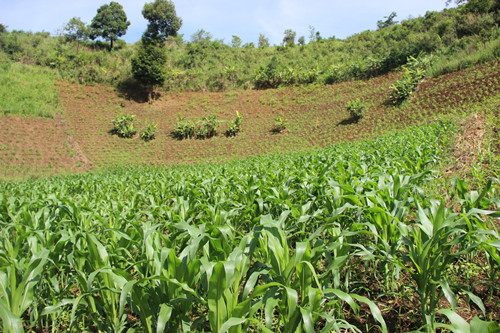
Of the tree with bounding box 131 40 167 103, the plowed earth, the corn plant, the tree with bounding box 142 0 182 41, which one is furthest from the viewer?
the tree with bounding box 142 0 182 41

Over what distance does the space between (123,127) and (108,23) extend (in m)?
33.6

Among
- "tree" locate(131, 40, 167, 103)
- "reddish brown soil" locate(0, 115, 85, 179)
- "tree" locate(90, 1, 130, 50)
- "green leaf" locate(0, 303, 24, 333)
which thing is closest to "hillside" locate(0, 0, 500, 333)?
"green leaf" locate(0, 303, 24, 333)

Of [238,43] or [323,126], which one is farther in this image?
[238,43]

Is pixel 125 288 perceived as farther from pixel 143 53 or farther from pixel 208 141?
pixel 143 53

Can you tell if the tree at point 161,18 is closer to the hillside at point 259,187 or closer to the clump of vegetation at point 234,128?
the hillside at point 259,187

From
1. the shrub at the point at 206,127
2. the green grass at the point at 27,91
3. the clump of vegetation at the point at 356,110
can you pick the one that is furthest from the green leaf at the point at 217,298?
the green grass at the point at 27,91

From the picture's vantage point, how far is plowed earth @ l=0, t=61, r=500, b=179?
15.4 metres

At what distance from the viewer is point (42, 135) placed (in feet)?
59.5

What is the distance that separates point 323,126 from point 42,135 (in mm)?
20407

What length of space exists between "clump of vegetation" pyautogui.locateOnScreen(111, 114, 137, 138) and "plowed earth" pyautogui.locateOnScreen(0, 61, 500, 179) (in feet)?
1.85

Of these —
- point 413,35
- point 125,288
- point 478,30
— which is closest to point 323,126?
point 478,30

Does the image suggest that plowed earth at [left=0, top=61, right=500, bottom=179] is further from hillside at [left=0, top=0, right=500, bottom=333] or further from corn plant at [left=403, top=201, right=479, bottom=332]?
corn plant at [left=403, top=201, right=479, bottom=332]

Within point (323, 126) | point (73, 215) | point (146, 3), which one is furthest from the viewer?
point (146, 3)

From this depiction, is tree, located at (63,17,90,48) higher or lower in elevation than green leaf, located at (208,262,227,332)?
higher
